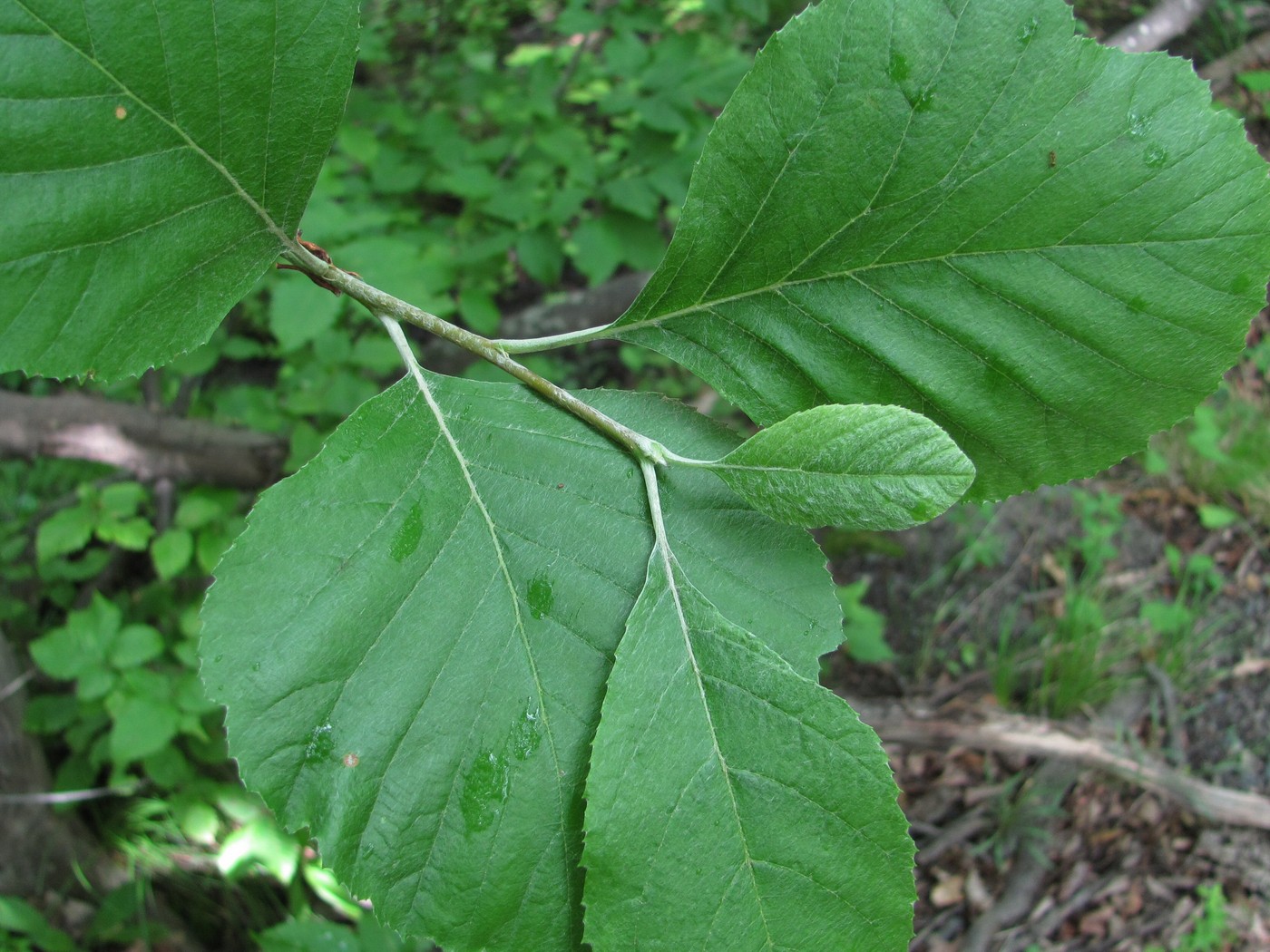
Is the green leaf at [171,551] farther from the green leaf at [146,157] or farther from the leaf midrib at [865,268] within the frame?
the leaf midrib at [865,268]

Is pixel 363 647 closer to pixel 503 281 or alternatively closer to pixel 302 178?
pixel 302 178

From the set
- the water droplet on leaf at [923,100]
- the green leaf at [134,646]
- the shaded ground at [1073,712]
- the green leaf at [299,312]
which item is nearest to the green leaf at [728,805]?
the water droplet on leaf at [923,100]

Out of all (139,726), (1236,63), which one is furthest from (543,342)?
(1236,63)

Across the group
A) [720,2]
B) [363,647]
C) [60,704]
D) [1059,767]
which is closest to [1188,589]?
[1059,767]

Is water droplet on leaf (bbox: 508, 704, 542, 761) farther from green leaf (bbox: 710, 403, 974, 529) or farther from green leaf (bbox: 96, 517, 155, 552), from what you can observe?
green leaf (bbox: 96, 517, 155, 552)

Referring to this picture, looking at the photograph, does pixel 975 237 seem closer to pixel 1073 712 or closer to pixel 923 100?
pixel 923 100

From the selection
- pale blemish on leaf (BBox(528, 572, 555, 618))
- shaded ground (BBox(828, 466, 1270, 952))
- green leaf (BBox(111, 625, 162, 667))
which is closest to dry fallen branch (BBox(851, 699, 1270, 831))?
shaded ground (BBox(828, 466, 1270, 952))
